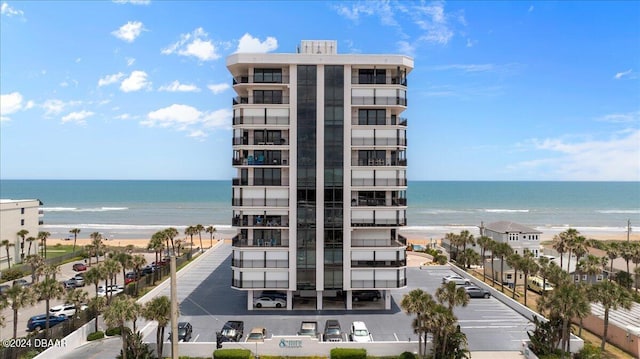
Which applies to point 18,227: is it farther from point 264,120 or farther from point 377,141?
point 377,141

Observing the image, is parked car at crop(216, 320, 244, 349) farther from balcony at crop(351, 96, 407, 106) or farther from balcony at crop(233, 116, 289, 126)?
balcony at crop(351, 96, 407, 106)

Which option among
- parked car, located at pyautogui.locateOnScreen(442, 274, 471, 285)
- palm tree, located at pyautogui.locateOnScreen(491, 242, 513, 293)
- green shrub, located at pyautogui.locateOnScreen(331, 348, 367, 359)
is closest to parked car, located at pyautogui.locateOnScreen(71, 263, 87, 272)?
green shrub, located at pyautogui.locateOnScreen(331, 348, 367, 359)

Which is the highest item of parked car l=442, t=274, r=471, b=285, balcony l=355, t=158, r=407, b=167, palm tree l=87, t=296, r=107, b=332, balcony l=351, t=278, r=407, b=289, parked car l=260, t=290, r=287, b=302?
balcony l=355, t=158, r=407, b=167

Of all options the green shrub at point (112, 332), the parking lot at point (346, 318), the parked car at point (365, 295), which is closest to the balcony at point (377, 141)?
the parked car at point (365, 295)

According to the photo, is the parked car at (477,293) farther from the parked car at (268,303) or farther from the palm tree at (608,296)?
the parked car at (268,303)

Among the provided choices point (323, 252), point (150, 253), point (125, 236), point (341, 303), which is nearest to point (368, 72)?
point (323, 252)

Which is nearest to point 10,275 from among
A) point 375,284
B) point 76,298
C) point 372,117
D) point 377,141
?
point 76,298
